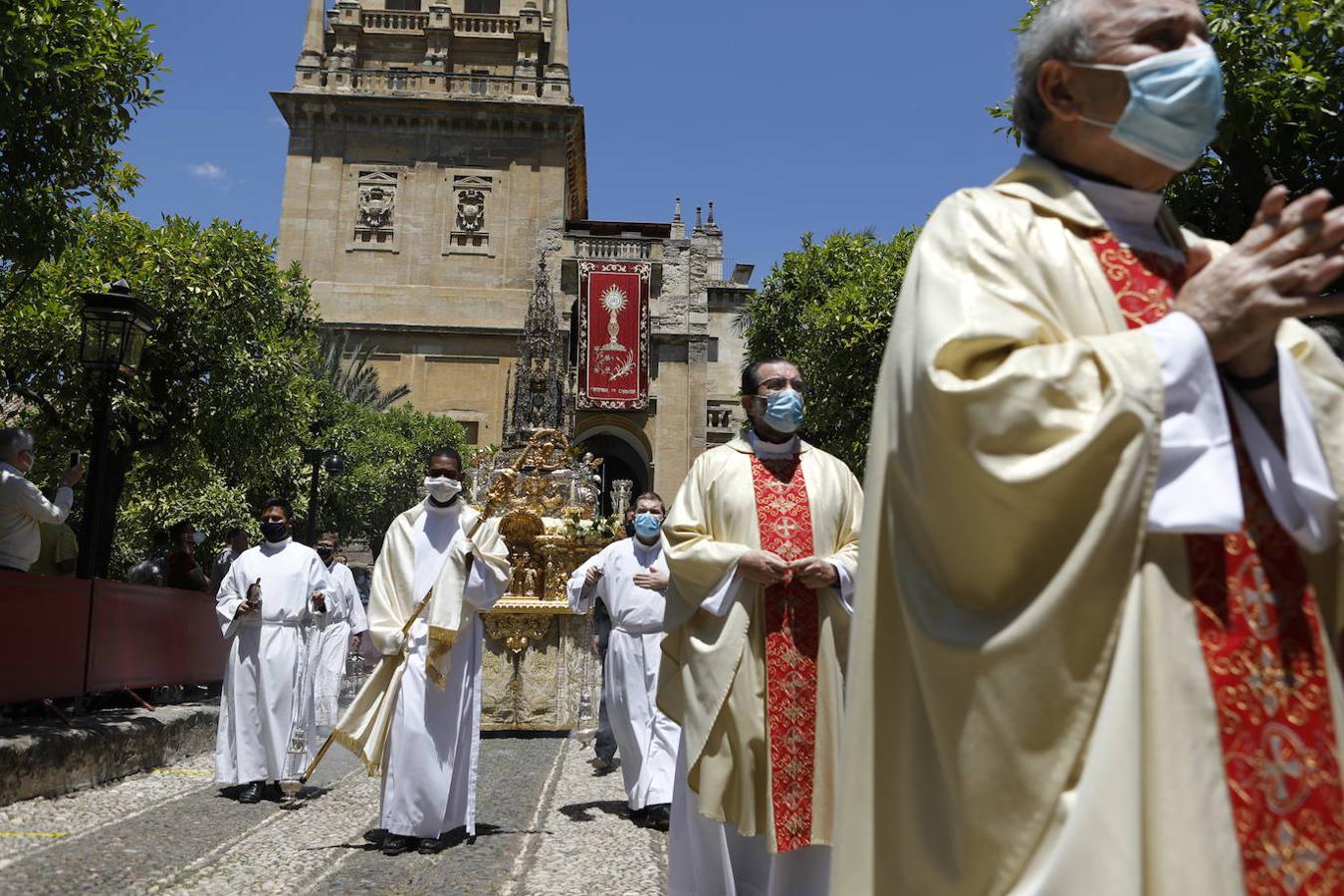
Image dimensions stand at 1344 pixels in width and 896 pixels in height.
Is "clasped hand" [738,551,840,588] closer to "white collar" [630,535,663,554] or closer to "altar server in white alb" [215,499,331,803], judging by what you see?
"white collar" [630,535,663,554]

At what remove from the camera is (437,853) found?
5965mm

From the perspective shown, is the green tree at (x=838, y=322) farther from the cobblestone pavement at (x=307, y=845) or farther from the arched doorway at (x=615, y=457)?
the arched doorway at (x=615, y=457)

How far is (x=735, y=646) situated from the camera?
4086mm

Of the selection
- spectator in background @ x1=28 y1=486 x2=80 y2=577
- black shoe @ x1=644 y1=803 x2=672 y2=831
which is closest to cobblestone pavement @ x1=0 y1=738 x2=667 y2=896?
black shoe @ x1=644 y1=803 x2=672 y2=831

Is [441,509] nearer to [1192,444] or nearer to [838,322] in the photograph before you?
[1192,444]

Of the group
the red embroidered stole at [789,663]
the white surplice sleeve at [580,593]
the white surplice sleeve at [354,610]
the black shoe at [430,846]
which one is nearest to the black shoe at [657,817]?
the black shoe at [430,846]

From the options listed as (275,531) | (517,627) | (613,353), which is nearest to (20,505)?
(275,531)

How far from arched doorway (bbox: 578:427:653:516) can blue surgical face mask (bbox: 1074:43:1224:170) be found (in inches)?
1469

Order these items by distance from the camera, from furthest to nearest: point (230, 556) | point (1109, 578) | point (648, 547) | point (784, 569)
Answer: point (230, 556)
point (648, 547)
point (784, 569)
point (1109, 578)

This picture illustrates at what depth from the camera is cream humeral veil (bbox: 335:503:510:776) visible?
21.0ft

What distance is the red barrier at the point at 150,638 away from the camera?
9.12 m

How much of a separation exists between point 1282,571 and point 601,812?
6350mm

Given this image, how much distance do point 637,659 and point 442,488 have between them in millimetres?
2539

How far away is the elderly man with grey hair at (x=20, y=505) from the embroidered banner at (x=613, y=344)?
96.3 feet
